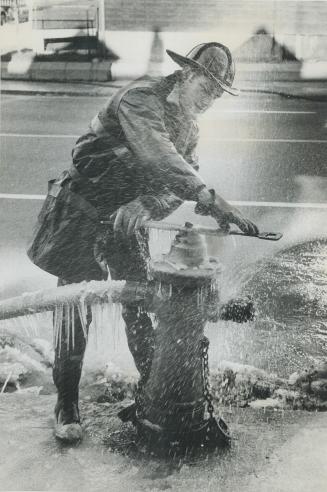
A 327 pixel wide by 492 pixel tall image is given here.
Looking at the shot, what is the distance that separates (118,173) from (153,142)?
0.91 ft

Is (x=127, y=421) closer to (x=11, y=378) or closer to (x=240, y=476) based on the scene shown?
(x=240, y=476)

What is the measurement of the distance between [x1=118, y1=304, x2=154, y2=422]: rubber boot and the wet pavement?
A: 0.40 feet

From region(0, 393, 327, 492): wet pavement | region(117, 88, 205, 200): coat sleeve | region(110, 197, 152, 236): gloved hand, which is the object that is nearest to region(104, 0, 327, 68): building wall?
region(117, 88, 205, 200): coat sleeve

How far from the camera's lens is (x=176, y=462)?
6.85 ft

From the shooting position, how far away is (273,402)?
2510mm

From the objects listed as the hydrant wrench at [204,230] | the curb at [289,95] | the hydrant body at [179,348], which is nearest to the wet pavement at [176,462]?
the hydrant body at [179,348]

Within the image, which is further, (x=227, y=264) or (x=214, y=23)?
(x=227, y=264)

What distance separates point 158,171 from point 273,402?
120cm

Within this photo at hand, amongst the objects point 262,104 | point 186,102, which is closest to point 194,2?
point 262,104

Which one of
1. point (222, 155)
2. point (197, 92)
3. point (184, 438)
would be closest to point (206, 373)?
point (184, 438)

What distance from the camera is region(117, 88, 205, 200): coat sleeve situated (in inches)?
75.4

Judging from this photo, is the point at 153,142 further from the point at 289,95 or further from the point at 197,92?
the point at 289,95

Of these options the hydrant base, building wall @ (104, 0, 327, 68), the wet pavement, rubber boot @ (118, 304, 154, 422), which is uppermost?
building wall @ (104, 0, 327, 68)

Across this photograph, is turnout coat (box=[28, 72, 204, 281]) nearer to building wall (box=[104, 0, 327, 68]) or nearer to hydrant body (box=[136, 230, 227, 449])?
hydrant body (box=[136, 230, 227, 449])
